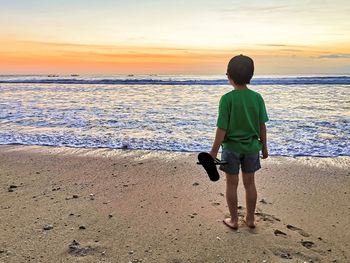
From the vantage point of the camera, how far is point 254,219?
9.65 feet

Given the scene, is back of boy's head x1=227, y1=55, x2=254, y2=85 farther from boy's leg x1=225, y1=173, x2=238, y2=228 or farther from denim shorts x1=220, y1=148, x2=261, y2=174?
boy's leg x1=225, y1=173, x2=238, y2=228

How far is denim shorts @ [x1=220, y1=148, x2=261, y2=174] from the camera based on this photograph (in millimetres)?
2754

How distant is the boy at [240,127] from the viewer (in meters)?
2.65

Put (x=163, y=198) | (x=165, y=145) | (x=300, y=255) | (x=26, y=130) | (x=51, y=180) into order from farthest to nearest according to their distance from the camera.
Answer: (x=26, y=130) → (x=165, y=145) → (x=51, y=180) → (x=163, y=198) → (x=300, y=255)

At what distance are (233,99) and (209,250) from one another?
1311mm

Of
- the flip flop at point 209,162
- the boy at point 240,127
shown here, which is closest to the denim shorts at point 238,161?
the boy at point 240,127

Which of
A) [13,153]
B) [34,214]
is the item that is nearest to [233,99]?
[34,214]

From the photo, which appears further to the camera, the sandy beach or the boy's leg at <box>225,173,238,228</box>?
the boy's leg at <box>225,173,238,228</box>

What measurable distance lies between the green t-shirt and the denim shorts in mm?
48

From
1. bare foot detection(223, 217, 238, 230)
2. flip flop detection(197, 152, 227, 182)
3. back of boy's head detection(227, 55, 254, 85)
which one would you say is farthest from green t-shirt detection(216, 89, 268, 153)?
bare foot detection(223, 217, 238, 230)

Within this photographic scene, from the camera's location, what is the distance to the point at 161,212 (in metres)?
3.18

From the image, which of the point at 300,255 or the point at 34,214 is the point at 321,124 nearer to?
the point at 300,255

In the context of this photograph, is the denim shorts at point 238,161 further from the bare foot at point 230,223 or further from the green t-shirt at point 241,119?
the bare foot at point 230,223

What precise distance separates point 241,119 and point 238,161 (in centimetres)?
40
